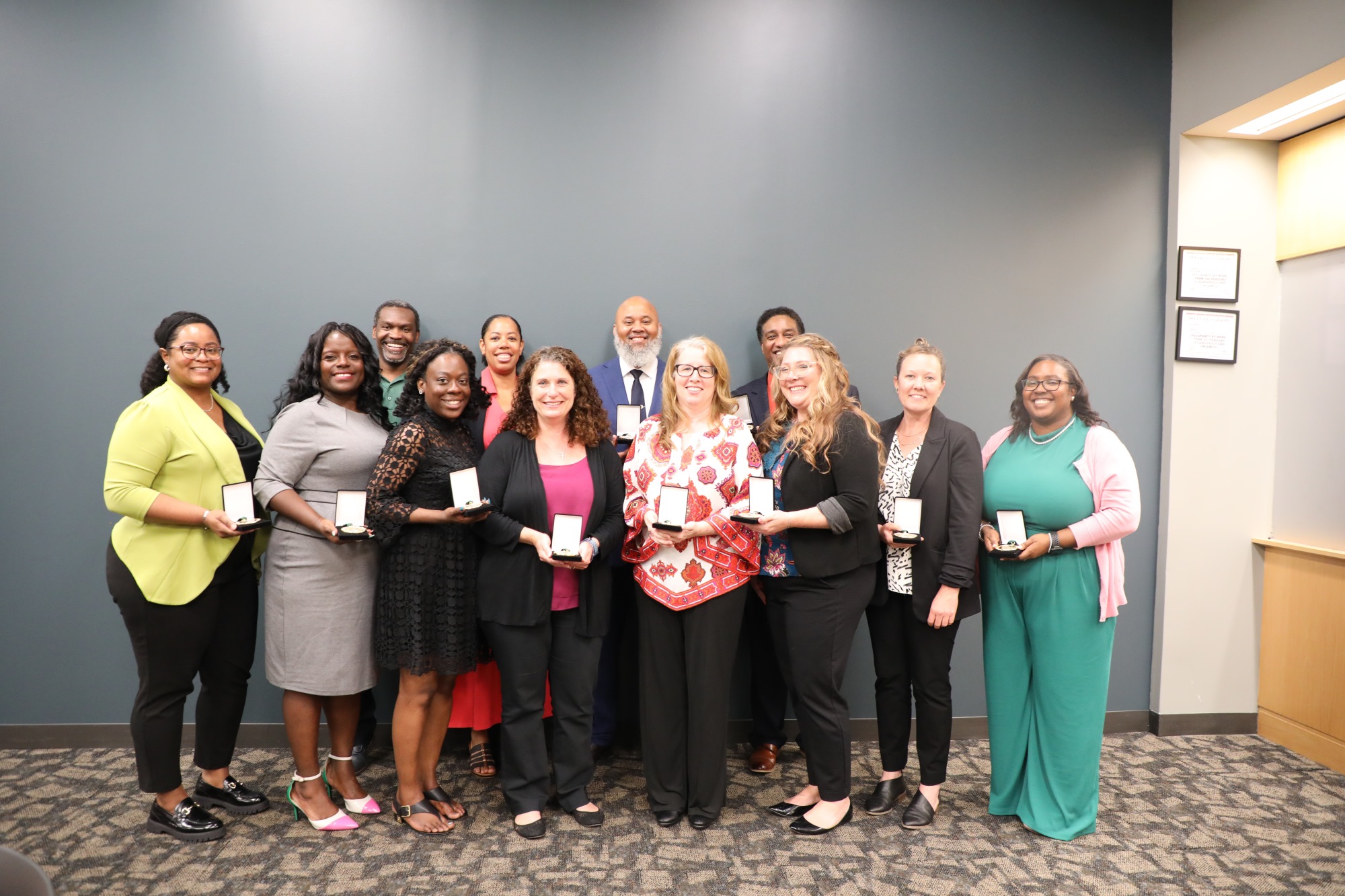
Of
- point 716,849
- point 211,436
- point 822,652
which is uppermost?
point 211,436

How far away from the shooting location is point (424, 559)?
2619 mm

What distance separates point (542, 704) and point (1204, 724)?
10.8ft

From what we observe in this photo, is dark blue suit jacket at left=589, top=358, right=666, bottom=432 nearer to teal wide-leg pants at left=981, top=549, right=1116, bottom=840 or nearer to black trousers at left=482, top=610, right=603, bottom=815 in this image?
black trousers at left=482, top=610, right=603, bottom=815

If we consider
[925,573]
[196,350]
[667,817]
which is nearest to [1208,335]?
[925,573]

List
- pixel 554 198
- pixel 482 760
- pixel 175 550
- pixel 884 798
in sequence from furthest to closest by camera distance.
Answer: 1. pixel 554 198
2. pixel 482 760
3. pixel 884 798
4. pixel 175 550

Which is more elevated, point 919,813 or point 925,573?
point 925,573

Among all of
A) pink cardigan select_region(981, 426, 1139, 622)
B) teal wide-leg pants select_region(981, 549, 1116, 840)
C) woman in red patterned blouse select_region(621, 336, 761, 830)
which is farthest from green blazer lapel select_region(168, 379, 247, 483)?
pink cardigan select_region(981, 426, 1139, 622)

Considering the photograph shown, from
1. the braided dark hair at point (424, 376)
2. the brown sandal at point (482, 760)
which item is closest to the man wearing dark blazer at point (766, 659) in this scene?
the brown sandal at point (482, 760)

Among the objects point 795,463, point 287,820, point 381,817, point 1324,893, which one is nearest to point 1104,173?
point 795,463

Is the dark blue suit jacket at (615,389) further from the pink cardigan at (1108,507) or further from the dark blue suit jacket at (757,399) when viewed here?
the pink cardigan at (1108,507)

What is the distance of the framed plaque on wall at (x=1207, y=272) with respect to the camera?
3.77 metres

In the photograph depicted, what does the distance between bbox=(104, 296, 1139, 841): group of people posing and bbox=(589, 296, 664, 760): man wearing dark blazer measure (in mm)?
567

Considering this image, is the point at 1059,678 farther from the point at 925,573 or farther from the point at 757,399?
the point at 757,399

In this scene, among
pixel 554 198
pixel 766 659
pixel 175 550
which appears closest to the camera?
pixel 175 550
